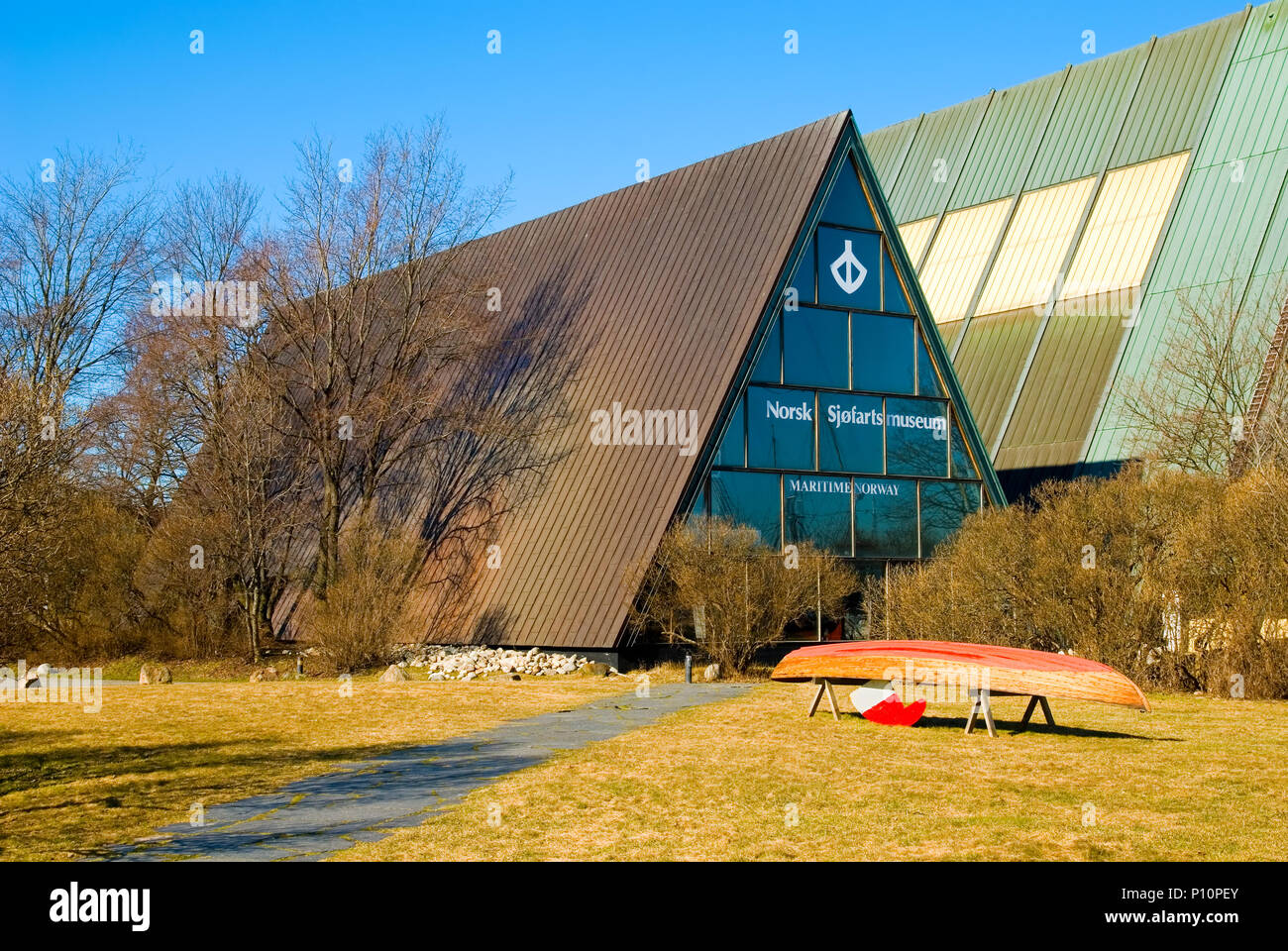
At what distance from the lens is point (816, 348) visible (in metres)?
28.1

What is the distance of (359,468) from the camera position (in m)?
31.5

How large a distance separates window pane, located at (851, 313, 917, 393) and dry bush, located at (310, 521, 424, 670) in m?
10.6

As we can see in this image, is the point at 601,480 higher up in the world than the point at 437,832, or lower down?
higher up

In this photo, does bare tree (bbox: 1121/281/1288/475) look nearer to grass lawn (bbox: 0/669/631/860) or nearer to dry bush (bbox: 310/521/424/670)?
grass lawn (bbox: 0/669/631/860)

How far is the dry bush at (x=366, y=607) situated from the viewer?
84.2ft

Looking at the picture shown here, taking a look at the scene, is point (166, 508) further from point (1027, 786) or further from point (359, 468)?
point (1027, 786)

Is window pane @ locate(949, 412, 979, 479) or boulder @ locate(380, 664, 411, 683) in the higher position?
window pane @ locate(949, 412, 979, 479)

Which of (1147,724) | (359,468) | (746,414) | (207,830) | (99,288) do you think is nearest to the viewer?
(207,830)

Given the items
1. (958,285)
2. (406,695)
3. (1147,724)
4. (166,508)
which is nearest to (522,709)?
(406,695)

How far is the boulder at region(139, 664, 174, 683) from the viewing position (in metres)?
26.4

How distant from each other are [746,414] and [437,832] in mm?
17761

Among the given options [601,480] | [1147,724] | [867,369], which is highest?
[867,369]

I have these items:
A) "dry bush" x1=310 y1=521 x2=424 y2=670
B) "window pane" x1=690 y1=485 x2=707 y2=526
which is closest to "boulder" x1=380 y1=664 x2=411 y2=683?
"dry bush" x1=310 y1=521 x2=424 y2=670

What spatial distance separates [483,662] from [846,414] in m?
9.35
